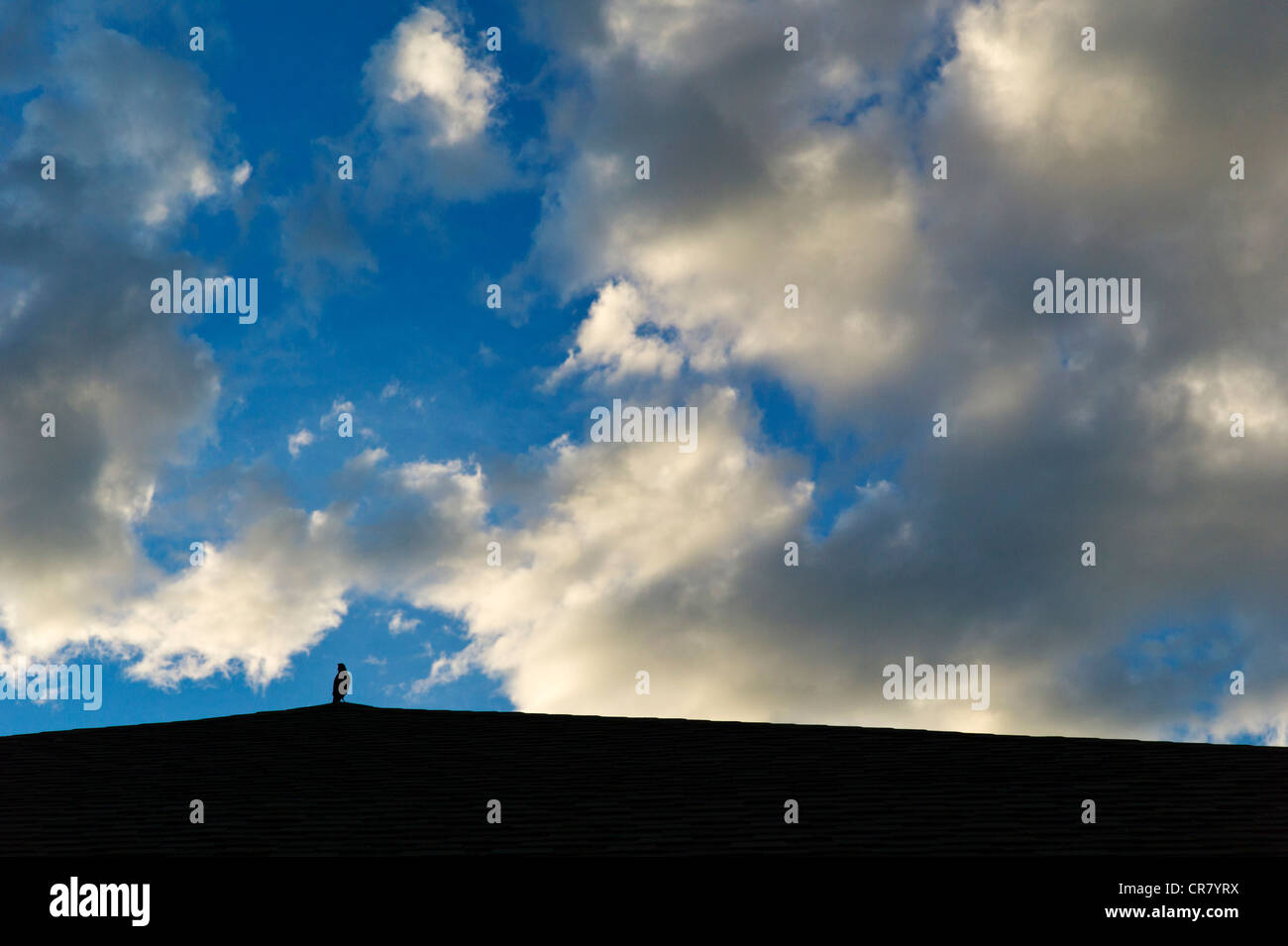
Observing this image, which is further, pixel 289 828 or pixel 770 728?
pixel 770 728

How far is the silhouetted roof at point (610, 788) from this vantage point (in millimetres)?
10633

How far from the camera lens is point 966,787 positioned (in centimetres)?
1243

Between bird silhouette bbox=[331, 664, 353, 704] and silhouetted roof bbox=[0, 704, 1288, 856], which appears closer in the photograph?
silhouetted roof bbox=[0, 704, 1288, 856]

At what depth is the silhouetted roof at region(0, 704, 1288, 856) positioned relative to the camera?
34.9 feet

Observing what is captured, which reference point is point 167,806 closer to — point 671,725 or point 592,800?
point 592,800

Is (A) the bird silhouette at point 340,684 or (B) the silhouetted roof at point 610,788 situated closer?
(B) the silhouetted roof at point 610,788

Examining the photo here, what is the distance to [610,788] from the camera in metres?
12.3
